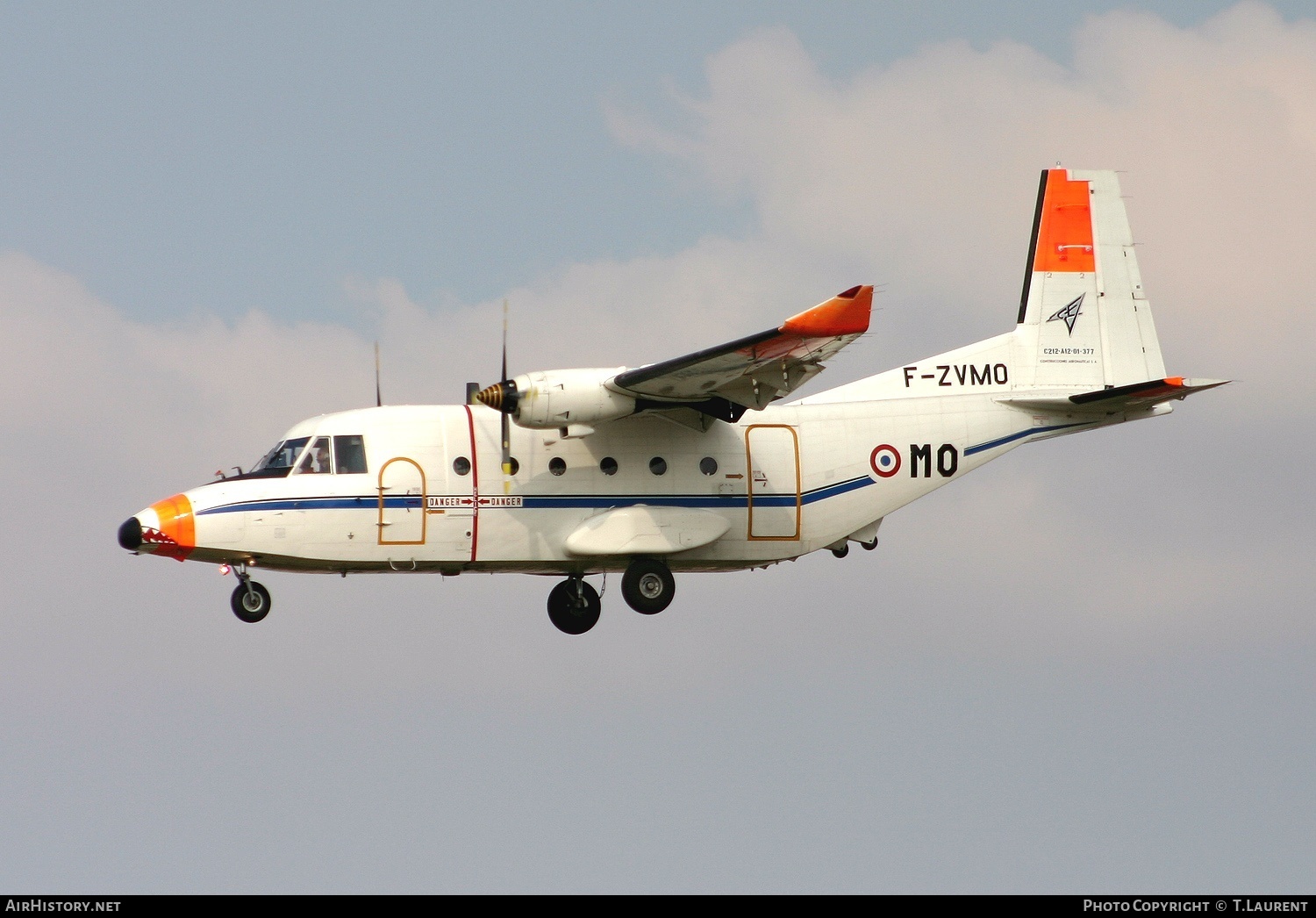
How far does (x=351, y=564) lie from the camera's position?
73.9ft

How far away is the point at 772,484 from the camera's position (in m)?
23.8

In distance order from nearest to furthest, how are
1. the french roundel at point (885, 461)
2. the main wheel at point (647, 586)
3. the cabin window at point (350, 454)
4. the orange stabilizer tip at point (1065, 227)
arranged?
the cabin window at point (350, 454)
the main wheel at point (647, 586)
the french roundel at point (885, 461)
the orange stabilizer tip at point (1065, 227)

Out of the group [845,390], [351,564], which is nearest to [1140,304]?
[845,390]

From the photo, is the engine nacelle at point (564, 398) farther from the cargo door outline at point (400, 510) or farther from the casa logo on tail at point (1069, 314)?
the casa logo on tail at point (1069, 314)

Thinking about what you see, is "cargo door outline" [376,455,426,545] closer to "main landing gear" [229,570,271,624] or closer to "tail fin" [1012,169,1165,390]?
"main landing gear" [229,570,271,624]

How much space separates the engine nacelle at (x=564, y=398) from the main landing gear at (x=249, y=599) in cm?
385

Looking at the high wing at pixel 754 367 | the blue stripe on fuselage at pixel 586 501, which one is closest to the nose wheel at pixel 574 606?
the blue stripe on fuselage at pixel 586 501

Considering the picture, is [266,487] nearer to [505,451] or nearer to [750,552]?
[505,451]

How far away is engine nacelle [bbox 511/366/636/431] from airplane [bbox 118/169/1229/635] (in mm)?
21

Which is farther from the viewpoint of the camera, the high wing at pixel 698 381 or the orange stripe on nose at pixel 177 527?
the orange stripe on nose at pixel 177 527

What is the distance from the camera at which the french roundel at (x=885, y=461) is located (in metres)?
24.4

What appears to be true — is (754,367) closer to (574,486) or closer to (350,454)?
(574,486)

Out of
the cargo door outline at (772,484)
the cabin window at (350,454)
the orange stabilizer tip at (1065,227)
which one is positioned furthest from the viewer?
the orange stabilizer tip at (1065,227)
